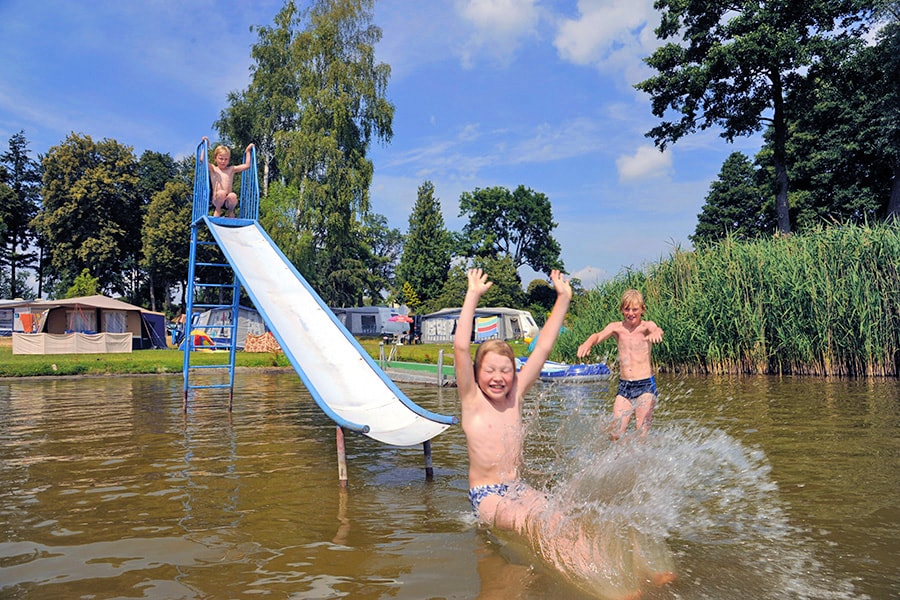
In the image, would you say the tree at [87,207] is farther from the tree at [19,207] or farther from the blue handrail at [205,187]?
the blue handrail at [205,187]

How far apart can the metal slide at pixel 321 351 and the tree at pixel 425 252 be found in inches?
1867

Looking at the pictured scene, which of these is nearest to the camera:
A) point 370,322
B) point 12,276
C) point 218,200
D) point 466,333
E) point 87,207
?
point 466,333

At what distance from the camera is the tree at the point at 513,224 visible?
222ft

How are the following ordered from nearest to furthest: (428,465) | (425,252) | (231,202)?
1. (428,465)
2. (231,202)
3. (425,252)

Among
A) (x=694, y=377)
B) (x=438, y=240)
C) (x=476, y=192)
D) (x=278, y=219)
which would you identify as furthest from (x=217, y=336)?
(x=476, y=192)

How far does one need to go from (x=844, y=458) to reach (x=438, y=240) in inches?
2222

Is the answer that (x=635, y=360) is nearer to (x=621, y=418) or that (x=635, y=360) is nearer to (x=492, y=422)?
(x=621, y=418)

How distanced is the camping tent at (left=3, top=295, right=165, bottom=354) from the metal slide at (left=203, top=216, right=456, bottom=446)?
17928 mm

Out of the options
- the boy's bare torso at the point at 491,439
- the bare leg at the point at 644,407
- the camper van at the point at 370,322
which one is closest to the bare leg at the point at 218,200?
the bare leg at the point at 644,407

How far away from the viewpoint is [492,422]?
440cm

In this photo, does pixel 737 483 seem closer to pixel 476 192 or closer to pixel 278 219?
pixel 278 219

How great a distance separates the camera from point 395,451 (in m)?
8.08

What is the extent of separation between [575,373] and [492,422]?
12.2 meters

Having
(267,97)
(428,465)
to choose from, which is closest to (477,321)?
(267,97)
